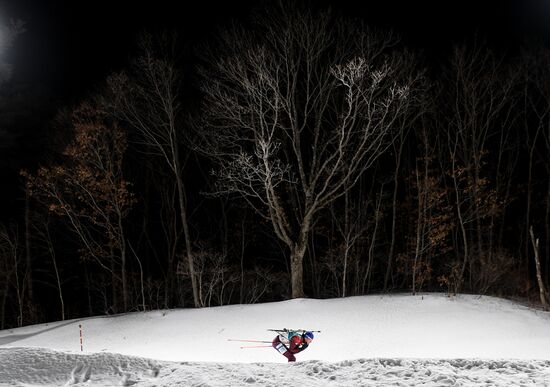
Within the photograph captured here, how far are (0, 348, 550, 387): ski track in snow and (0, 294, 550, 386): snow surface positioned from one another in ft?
0.06

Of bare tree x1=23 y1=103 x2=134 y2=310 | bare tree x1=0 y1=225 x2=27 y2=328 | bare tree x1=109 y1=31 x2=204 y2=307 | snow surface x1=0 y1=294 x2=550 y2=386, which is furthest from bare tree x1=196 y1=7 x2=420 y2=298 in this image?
bare tree x1=0 y1=225 x2=27 y2=328

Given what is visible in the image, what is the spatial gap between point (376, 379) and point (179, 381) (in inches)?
125

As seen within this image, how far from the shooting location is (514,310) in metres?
14.0

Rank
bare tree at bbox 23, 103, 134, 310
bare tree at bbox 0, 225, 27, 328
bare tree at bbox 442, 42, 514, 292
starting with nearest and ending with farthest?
bare tree at bbox 23, 103, 134, 310
bare tree at bbox 442, 42, 514, 292
bare tree at bbox 0, 225, 27, 328

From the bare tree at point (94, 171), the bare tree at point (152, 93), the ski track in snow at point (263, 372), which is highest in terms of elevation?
the bare tree at point (152, 93)

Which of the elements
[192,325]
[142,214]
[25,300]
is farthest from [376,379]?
[142,214]

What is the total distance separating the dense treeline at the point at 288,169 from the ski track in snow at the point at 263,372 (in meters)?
9.10

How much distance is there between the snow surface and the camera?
7.78 m

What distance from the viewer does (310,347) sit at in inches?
476

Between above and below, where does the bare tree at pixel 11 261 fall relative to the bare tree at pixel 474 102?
below

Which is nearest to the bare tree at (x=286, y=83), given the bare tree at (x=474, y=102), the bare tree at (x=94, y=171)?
the bare tree at (x=94, y=171)

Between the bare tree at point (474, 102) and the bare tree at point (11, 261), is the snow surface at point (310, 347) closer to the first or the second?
the bare tree at point (474, 102)

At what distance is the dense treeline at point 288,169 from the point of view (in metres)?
18.1

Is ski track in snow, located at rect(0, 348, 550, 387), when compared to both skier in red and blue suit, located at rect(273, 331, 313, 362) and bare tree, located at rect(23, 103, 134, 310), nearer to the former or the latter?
skier in red and blue suit, located at rect(273, 331, 313, 362)
